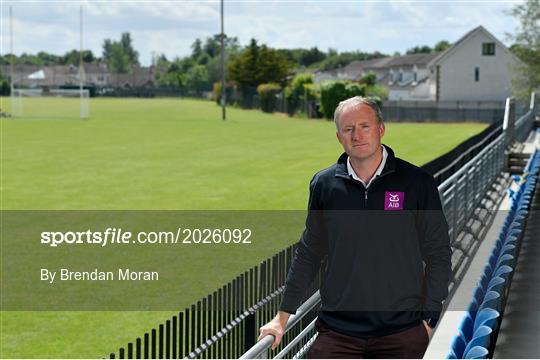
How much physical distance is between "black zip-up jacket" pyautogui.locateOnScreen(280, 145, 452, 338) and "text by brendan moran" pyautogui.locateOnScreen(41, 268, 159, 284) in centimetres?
1001

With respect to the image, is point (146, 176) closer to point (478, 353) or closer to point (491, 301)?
point (491, 301)

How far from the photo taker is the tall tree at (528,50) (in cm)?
6762

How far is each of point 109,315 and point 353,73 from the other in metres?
156

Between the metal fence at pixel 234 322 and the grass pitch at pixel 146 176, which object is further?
the grass pitch at pixel 146 176

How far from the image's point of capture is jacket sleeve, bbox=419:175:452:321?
434 centimetres

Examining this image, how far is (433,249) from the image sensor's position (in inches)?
173

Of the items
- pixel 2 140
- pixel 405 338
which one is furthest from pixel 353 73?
pixel 405 338

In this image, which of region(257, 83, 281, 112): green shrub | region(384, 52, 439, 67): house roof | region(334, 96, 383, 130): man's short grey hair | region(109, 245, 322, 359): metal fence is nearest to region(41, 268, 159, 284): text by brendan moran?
region(109, 245, 322, 359): metal fence

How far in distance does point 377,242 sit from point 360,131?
512mm

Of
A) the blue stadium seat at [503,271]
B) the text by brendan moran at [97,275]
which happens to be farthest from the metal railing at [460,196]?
the text by brendan moran at [97,275]

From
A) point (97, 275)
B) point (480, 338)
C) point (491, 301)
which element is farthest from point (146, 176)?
point (480, 338)

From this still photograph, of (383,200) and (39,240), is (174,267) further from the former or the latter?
(383,200)

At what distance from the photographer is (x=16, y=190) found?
82.3ft

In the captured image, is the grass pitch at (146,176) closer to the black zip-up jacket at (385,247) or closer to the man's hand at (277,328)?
the man's hand at (277,328)
